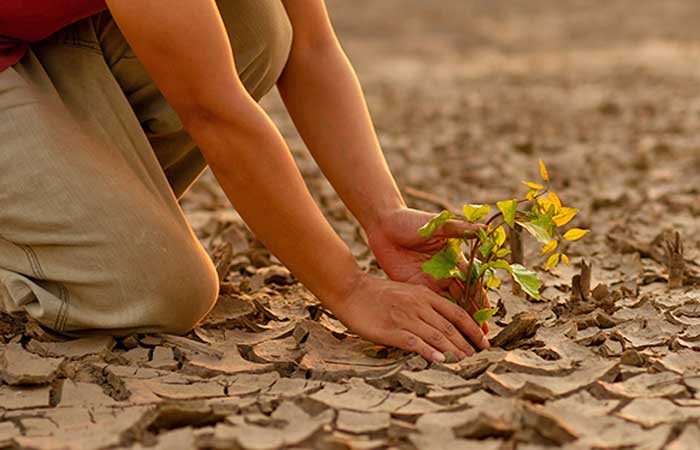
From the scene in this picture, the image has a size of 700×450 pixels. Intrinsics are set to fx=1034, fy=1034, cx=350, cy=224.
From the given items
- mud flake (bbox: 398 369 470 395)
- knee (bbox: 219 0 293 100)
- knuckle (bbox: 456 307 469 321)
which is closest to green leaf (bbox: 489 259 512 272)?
knuckle (bbox: 456 307 469 321)

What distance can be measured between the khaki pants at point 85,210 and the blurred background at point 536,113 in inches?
30.3

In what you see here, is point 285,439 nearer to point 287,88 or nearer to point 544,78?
point 287,88

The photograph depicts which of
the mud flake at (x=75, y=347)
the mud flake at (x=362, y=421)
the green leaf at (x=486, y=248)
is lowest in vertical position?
the mud flake at (x=75, y=347)

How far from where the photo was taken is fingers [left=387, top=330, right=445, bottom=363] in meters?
1.85

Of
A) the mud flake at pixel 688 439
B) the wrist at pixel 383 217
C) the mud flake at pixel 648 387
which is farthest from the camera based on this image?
the wrist at pixel 383 217

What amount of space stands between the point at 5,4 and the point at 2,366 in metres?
0.68

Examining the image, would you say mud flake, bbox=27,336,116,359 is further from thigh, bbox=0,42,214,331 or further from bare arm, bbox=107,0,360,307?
bare arm, bbox=107,0,360,307

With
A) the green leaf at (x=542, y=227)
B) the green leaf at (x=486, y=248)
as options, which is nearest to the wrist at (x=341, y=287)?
the green leaf at (x=486, y=248)

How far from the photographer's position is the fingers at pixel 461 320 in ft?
6.28

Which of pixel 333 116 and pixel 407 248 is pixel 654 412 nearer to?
pixel 407 248

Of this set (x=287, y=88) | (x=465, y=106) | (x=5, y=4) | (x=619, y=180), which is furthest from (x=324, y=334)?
(x=465, y=106)

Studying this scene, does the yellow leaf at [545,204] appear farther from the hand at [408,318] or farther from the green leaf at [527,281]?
the hand at [408,318]

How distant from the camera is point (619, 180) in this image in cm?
368

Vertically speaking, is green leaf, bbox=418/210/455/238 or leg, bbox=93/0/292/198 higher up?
leg, bbox=93/0/292/198
